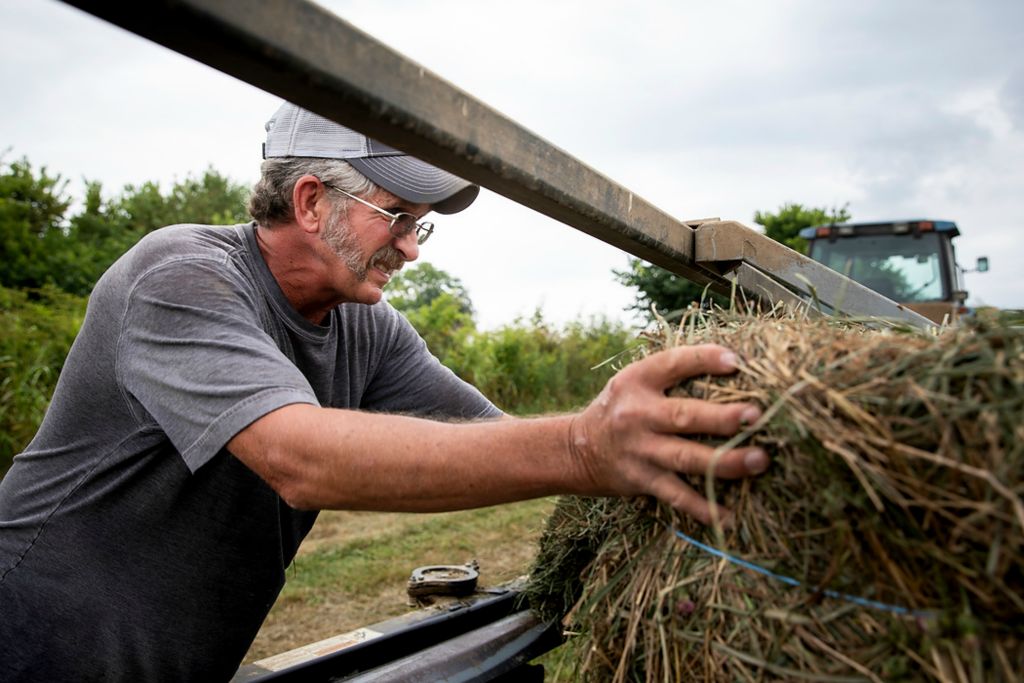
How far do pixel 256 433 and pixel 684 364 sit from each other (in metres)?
0.80

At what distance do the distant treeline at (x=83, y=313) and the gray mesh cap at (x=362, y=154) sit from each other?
1.85 feet

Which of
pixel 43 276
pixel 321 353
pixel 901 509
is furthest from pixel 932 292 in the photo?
pixel 43 276

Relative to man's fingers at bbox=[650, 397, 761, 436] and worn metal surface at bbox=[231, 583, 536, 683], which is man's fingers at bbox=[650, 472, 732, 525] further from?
worn metal surface at bbox=[231, 583, 536, 683]

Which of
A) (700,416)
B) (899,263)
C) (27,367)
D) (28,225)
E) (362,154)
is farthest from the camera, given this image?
(28,225)

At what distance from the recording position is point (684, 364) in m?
1.18

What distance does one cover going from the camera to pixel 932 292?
918 centimetres

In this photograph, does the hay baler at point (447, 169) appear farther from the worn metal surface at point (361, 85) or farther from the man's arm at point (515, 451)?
the man's arm at point (515, 451)

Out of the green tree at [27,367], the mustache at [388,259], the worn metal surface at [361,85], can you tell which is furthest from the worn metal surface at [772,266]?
the green tree at [27,367]

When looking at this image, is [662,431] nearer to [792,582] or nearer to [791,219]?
[792,582]

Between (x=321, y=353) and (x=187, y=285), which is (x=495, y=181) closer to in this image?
(x=187, y=285)

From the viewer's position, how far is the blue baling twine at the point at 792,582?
100cm

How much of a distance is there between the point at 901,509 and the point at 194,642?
1.74 metres

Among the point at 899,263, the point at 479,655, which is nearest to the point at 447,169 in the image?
the point at 479,655

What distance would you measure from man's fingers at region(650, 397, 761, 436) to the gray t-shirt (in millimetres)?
839
